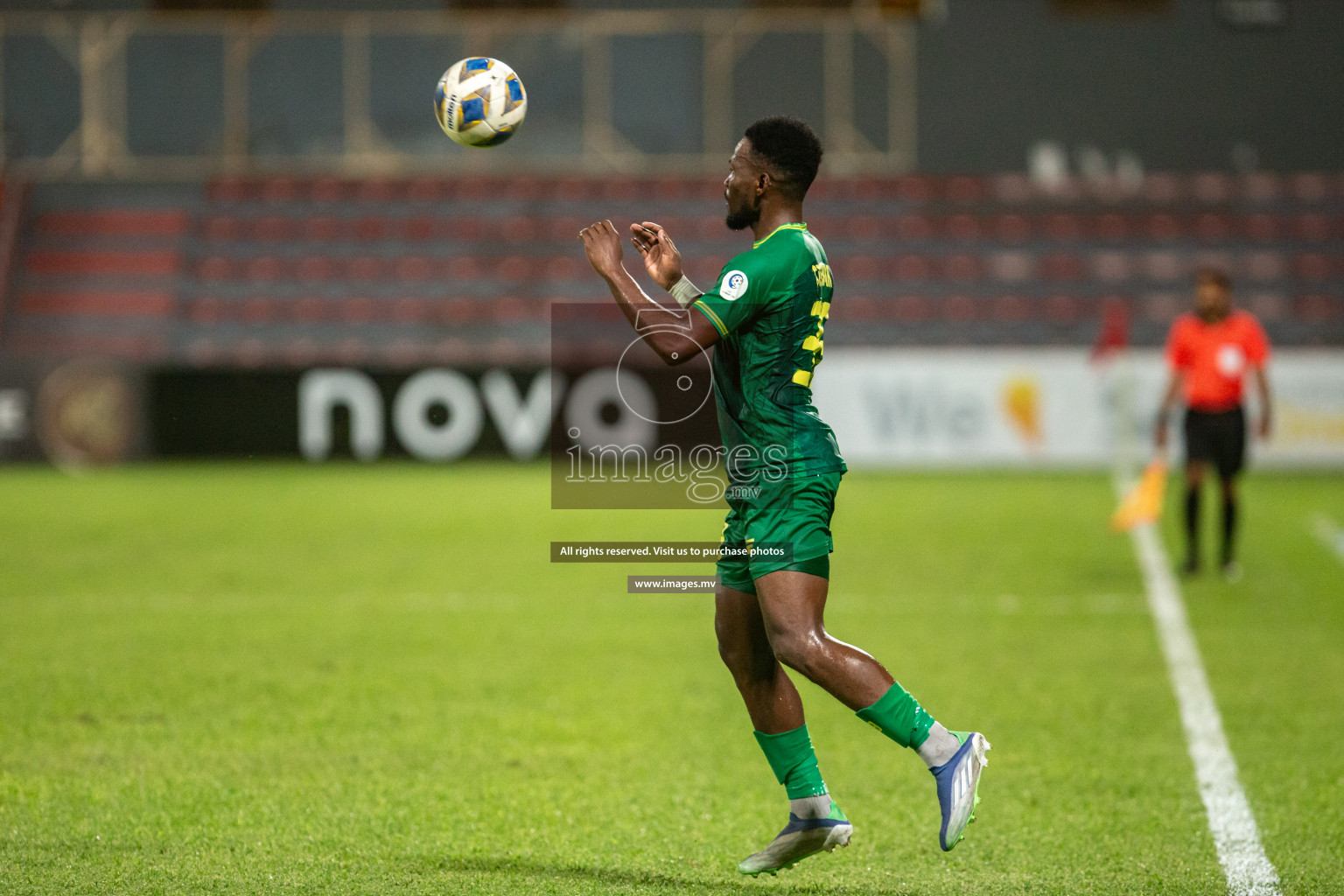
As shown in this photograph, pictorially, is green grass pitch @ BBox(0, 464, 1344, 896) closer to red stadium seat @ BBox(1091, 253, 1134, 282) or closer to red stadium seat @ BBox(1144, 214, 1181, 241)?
red stadium seat @ BBox(1091, 253, 1134, 282)

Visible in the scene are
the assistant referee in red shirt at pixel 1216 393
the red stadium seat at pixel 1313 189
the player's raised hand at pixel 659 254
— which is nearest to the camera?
the player's raised hand at pixel 659 254

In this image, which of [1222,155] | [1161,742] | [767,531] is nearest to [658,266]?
[767,531]

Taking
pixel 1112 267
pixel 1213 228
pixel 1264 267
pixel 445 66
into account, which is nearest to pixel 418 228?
pixel 445 66

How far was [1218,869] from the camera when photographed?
4.40m

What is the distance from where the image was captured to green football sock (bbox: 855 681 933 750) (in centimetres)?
410

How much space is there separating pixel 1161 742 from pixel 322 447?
1457cm

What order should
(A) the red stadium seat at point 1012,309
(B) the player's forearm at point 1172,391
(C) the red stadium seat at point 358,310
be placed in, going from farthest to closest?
1. (C) the red stadium seat at point 358,310
2. (A) the red stadium seat at point 1012,309
3. (B) the player's forearm at point 1172,391

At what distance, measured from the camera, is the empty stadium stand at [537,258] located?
22703 mm

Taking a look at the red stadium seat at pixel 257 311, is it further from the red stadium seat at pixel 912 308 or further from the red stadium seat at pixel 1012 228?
the red stadium seat at pixel 1012 228

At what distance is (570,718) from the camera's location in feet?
21.2

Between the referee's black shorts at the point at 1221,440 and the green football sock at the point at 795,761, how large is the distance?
7156 mm

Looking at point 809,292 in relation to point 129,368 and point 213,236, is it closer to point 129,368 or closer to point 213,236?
point 129,368

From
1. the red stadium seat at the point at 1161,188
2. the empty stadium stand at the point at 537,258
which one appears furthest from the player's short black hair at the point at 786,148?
the red stadium seat at the point at 1161,188

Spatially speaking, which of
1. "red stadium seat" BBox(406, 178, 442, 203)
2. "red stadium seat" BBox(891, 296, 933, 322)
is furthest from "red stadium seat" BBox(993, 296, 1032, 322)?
"red stadium seat" BBox(406, 178, 442, 203)
